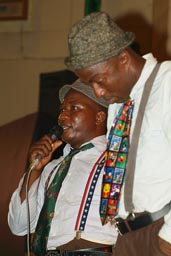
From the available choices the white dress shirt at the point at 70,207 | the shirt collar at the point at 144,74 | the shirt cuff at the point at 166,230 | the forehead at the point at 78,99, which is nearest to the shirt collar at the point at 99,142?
the white dress shirt at the point at 70,207

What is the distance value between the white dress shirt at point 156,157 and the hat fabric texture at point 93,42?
0.55 feet

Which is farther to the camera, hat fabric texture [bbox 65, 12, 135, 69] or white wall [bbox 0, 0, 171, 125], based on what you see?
white wall [bbox 0, 0, 171, 125]

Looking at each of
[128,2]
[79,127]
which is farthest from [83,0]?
[79,127]

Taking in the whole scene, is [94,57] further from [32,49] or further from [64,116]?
[32,49]

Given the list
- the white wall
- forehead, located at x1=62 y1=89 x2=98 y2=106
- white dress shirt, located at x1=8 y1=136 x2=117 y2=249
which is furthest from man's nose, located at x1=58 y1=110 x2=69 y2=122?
the white wall

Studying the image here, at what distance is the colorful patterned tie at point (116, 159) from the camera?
1.65 metres

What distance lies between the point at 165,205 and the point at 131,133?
0.78 feet

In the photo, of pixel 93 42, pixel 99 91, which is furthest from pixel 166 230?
pixel 93 42

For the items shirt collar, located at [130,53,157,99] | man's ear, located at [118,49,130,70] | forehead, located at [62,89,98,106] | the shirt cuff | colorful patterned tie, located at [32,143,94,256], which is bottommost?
colorful patterned tie, located at [32,143,94,256]

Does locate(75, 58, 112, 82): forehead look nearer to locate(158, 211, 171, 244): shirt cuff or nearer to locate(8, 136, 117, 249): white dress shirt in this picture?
locate(158, 211, 171, 244): shirt cuff

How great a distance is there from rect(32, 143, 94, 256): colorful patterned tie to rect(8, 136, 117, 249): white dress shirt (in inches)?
0.7

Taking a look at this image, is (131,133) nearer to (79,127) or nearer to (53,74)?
(79,127)

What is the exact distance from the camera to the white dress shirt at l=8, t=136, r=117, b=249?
2035 mm

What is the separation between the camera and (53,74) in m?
3.43
